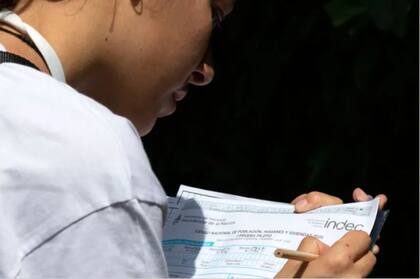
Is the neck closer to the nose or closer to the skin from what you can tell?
the nose

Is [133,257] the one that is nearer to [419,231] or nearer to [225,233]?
[225,233]

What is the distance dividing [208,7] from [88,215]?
517mm

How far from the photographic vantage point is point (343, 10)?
2777 millimetres

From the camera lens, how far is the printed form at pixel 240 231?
4.95 feet

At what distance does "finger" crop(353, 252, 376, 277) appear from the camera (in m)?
1.43

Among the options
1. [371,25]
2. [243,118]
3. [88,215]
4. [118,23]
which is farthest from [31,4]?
[243,118]

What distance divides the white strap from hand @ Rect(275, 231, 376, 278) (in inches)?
17.6

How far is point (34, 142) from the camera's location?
3.58ft

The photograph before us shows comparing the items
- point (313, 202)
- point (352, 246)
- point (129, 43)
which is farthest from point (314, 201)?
point (129, 43)

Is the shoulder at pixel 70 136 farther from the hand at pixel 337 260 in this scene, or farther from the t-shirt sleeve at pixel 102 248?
the hand at pixel 337 260

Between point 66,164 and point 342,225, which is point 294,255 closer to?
point 342,225

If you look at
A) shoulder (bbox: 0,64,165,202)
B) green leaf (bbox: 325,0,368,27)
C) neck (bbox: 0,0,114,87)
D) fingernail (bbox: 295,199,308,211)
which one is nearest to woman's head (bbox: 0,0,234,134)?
neck (bbox: 0,0,114,87)

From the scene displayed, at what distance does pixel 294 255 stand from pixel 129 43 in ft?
1.28

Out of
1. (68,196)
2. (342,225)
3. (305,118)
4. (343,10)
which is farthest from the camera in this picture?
(305,118)
